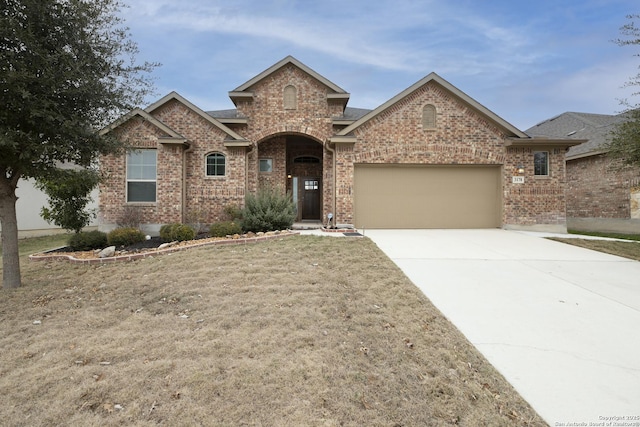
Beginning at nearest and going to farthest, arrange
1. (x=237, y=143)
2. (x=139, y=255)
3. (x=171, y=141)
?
1. (x=139, y=255)
2. (x=171, y=141)
3. (x=237, y=143)

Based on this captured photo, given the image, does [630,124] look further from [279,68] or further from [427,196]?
[279,68]

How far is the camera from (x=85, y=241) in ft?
30.0

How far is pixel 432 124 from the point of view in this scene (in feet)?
42.0

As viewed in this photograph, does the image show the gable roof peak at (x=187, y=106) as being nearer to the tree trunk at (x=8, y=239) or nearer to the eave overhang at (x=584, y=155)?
the tree trunk at (x=8, y=239)

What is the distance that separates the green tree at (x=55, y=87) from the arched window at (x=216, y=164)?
6.82m

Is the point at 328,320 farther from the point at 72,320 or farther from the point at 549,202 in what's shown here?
the point at 549,202

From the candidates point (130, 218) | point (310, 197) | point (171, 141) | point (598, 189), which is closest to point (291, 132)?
point (310, 197)

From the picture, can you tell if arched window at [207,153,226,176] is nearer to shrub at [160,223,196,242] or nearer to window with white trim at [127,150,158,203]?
window with white trim at [127,150,158,203]

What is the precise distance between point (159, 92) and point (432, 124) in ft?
32.7

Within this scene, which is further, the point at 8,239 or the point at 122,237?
the point at 122,237

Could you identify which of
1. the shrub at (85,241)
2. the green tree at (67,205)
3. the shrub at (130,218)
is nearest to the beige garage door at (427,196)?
the shrub at (130,218)

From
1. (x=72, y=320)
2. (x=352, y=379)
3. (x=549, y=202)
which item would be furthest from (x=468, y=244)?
(x=72, y=320)

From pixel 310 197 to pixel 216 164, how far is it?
205 inches

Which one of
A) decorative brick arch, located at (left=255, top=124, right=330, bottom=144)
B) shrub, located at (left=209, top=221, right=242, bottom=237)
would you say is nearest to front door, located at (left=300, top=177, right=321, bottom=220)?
decorative brick arch, located at (left=255, top=124, right=330, bottom=144)
